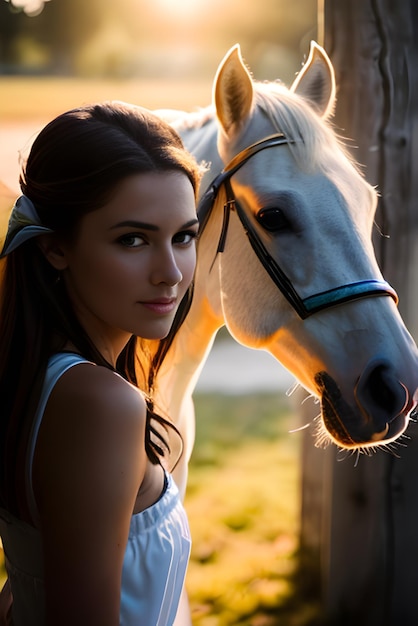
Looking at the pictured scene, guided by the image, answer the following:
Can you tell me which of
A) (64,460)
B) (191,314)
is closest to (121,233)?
(64,460)

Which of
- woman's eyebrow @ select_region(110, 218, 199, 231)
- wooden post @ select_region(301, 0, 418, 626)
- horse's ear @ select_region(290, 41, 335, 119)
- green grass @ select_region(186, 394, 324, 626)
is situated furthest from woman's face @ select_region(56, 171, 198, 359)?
green grass @ select_region(186, 394, 324, 626)

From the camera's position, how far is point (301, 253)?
4.66 feet

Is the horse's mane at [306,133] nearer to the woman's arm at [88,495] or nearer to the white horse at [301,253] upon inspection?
the white horse at [301,253]

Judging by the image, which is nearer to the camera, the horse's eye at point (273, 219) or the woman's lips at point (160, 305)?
the woman's lips at point (160, 305)

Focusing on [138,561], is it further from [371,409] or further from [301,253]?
[301,253]

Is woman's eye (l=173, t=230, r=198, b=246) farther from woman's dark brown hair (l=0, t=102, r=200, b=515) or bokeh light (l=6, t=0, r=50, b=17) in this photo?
A: bokeh light (l=6, t=0, r=50, b=17)

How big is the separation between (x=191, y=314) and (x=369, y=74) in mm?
1044

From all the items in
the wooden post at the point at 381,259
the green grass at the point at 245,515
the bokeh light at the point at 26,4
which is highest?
the bokeh light at the point at 26,4

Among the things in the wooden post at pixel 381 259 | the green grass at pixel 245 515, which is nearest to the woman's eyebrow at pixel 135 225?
the wooden post at pixel 381 259

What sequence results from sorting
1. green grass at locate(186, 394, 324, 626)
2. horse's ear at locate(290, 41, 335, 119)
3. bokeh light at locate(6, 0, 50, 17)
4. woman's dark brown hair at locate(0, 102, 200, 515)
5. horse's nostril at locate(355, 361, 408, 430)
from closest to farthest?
woman's dark brown hair at locate(0, 102, 200, 515) → horse's nostril at locate(355, 361, 408, 430) → horse's ear at locate(290, 41, 335, 119) → green grass at locate(186, 394, 324, 626) → bokeh light at locate(6, 0, 50, 17)

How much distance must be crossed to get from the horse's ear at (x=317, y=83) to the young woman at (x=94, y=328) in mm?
745

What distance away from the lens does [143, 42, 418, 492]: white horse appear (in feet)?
4.41

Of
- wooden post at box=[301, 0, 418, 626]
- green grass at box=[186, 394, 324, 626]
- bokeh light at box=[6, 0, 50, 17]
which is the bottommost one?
green grass at box=[186, 394, 324, 626]

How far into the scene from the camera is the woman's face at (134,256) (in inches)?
35.4
